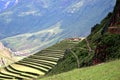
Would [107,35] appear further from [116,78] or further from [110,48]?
[116,78]

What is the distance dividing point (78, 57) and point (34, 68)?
82.9 feet

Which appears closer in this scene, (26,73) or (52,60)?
(26,73)

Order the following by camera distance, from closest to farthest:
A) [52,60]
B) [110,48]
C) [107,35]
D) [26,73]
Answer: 1. [110,48]
2. [107,35]
3. [26,73]
4. [52,60]

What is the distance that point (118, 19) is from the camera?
2518 inches

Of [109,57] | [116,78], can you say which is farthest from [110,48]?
[116,78]

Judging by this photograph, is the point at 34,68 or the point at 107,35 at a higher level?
the point at 34,68

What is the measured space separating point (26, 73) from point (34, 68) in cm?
605

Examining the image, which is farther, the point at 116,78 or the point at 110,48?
the point at 110,48

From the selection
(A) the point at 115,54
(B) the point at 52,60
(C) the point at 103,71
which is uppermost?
(B) the point at 52,60

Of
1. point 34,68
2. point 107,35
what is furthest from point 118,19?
point 34,68

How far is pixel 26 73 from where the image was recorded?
302 ft

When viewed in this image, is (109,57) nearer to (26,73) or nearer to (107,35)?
(107,35)

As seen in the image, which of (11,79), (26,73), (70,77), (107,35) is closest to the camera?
(70,77)

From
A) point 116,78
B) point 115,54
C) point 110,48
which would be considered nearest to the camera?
point 116,78
